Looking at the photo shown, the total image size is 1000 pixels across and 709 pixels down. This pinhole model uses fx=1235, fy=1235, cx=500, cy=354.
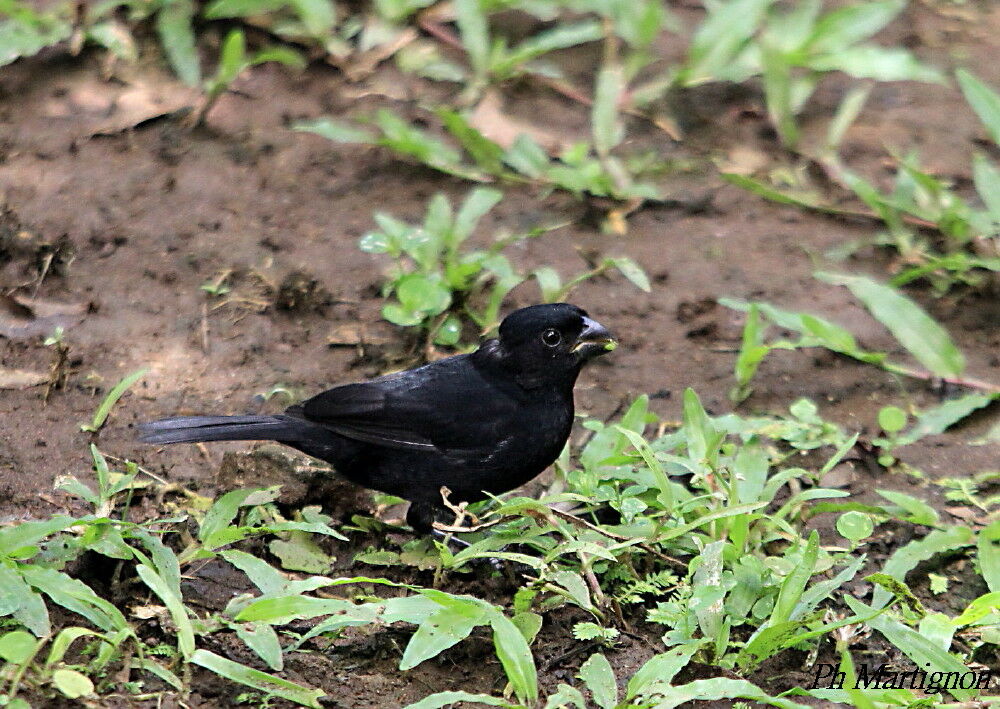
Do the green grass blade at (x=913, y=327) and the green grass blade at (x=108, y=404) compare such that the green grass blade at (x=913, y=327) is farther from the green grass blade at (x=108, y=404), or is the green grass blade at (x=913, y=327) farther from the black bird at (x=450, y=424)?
the green grass blade at (x=108, y=404)

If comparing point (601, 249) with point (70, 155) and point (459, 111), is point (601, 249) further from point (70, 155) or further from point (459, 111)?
point (70, 155)

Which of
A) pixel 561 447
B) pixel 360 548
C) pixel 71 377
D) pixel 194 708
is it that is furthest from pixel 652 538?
pixel 71 377

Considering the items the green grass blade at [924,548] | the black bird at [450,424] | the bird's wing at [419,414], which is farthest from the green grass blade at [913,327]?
the bird's wing at [419,414]

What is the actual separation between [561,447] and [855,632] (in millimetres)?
1156

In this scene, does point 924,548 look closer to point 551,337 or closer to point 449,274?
point 551,337

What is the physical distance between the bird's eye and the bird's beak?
0.07m

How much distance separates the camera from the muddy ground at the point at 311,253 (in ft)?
15.9

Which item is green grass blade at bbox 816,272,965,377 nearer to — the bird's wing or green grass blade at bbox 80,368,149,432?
the bird's wing

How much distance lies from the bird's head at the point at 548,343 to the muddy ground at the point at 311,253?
61 cm

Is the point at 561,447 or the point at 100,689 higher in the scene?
the point at 100,689

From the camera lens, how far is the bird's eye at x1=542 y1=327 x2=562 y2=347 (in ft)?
14.5

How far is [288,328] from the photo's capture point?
5.32m

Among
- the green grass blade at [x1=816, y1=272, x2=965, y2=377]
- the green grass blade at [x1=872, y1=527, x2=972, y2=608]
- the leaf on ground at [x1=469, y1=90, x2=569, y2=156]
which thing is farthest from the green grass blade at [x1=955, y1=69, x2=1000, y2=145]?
the green grass blade at [x1=872, y1=527, x2=972, y2=608]

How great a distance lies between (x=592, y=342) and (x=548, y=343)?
164mm
